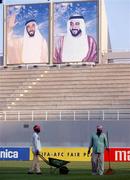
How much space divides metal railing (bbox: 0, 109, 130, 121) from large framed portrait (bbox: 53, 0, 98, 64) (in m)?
13.0

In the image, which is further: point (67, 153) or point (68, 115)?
point (68, 115)

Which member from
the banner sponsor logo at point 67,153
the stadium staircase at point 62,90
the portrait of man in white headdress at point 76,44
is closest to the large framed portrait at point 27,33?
the portrait of man in white headdress at point 76,44

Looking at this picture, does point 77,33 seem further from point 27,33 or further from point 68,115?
point 68,115

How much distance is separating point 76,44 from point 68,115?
615 inches

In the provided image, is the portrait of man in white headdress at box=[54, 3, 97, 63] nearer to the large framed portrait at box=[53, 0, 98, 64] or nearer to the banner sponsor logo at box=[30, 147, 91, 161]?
the large framed portrait at box=[53, 0, 98, 64]

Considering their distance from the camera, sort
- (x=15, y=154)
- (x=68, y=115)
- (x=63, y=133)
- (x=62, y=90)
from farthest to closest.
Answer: (x=62, y=90)
(x=68, y=115)
(x=63, y=133)
(x=15, y=154)

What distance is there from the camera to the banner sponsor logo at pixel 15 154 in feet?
147

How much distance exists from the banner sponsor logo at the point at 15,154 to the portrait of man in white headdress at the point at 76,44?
28.4 metres

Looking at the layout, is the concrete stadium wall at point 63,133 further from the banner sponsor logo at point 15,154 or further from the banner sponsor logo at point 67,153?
the banner sponsor logo at point 67,153

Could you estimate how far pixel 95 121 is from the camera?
188 ft

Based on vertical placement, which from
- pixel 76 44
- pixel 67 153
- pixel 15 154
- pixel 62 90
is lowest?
pixel 15 154

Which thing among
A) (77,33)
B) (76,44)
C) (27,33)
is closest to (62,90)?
(76,44)

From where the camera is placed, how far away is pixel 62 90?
216 ft

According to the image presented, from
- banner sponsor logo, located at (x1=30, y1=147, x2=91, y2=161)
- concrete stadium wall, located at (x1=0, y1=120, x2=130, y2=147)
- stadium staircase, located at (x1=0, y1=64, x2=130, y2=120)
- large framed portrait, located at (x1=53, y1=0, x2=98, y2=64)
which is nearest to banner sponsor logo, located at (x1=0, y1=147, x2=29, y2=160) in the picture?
banner sponsor logo, located at (x1=30, y1=147, x2=91, y2=161)
